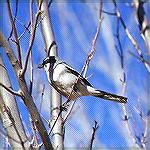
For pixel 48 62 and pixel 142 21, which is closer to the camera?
pixel 48 62

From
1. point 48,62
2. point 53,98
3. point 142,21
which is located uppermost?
point 142,21

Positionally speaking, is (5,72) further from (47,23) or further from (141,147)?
(141,147)

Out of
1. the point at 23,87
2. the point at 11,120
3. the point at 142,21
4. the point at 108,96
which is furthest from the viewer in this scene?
the point at 142,21

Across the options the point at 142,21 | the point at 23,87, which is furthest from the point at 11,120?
the point at 142,21

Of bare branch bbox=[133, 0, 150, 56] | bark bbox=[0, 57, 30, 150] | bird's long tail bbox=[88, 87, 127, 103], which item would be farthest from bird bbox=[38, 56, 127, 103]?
bare branch bbox=[133, 0, 150, 56]

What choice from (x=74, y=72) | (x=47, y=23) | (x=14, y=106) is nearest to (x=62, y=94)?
(x=74, y=72)

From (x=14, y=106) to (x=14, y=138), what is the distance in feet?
0.42

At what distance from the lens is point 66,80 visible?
4.08 feet

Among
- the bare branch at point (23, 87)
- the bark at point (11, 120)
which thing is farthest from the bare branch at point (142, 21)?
the bare branch at point (23, 87)

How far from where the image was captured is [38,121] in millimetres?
790

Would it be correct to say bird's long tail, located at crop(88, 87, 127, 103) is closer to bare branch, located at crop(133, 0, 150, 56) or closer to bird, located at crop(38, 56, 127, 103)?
bird, located at crop(38, 56, 127, 103)

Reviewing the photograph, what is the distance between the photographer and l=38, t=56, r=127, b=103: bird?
1.19 metres

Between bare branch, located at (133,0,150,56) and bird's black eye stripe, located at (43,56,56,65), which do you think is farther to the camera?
bare branch, located at (133,0,150,56)

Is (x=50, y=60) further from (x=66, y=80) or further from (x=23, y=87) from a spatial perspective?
(x=23, y=87)
